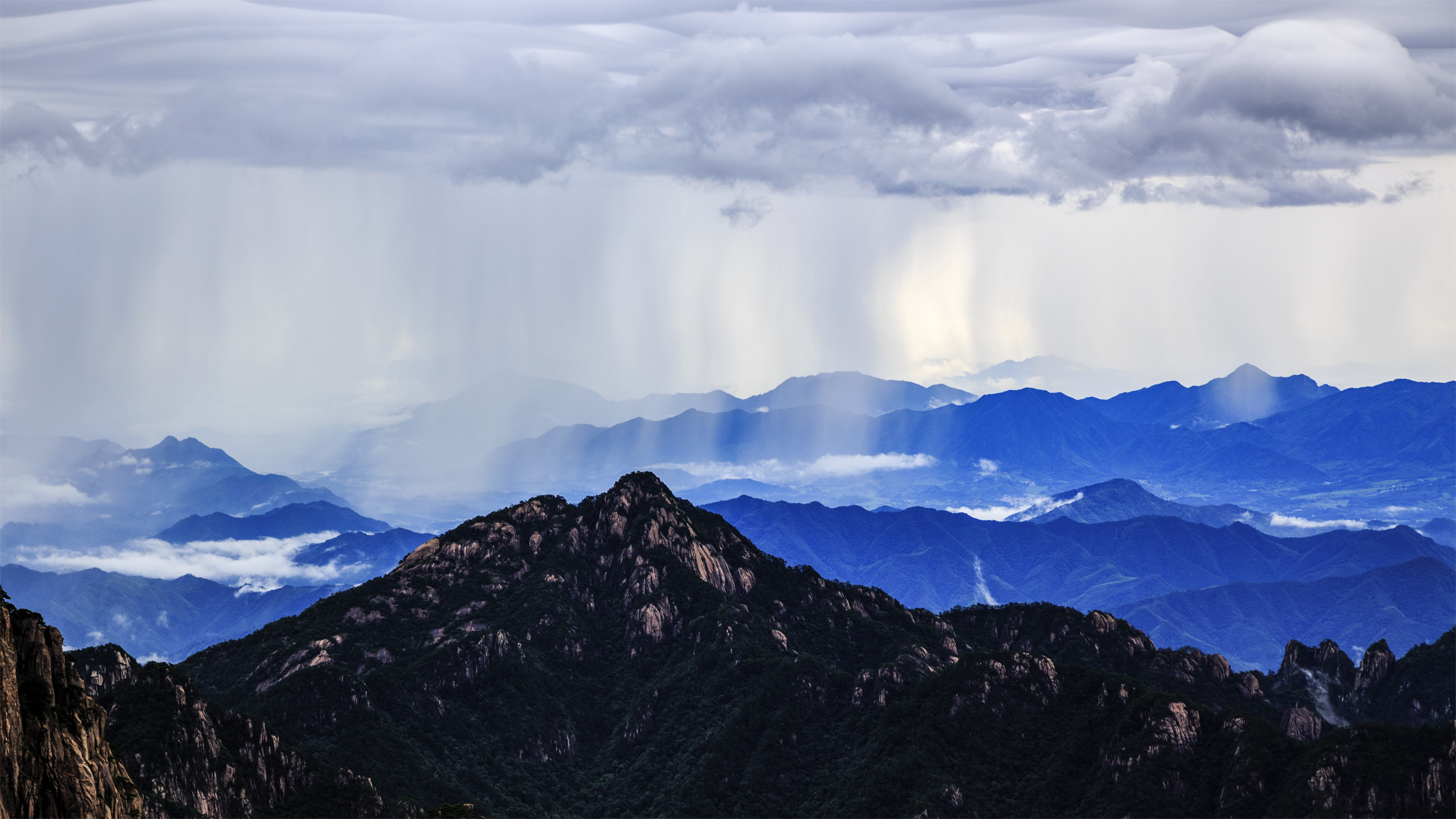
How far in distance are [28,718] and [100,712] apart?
15.5 m

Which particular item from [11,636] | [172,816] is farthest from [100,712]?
[172,816]

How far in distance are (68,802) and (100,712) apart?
15875mm

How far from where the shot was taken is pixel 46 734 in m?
115

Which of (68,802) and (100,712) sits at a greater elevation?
(100,712)

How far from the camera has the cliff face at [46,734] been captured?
11056 cm

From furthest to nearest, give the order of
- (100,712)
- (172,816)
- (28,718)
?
(172,816) → (100,712) → (28,718)

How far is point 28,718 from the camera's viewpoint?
4525 inches

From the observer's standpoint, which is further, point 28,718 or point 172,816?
point 172,816

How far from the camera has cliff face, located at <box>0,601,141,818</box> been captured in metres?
111

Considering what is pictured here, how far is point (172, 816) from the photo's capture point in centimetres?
19700

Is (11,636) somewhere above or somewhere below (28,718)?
above

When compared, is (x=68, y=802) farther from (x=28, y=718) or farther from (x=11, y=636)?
(x=11, y=636)

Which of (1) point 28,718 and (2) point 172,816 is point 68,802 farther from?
(2) point 172,816

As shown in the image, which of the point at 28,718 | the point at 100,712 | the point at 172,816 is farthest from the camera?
the point at 172,816
